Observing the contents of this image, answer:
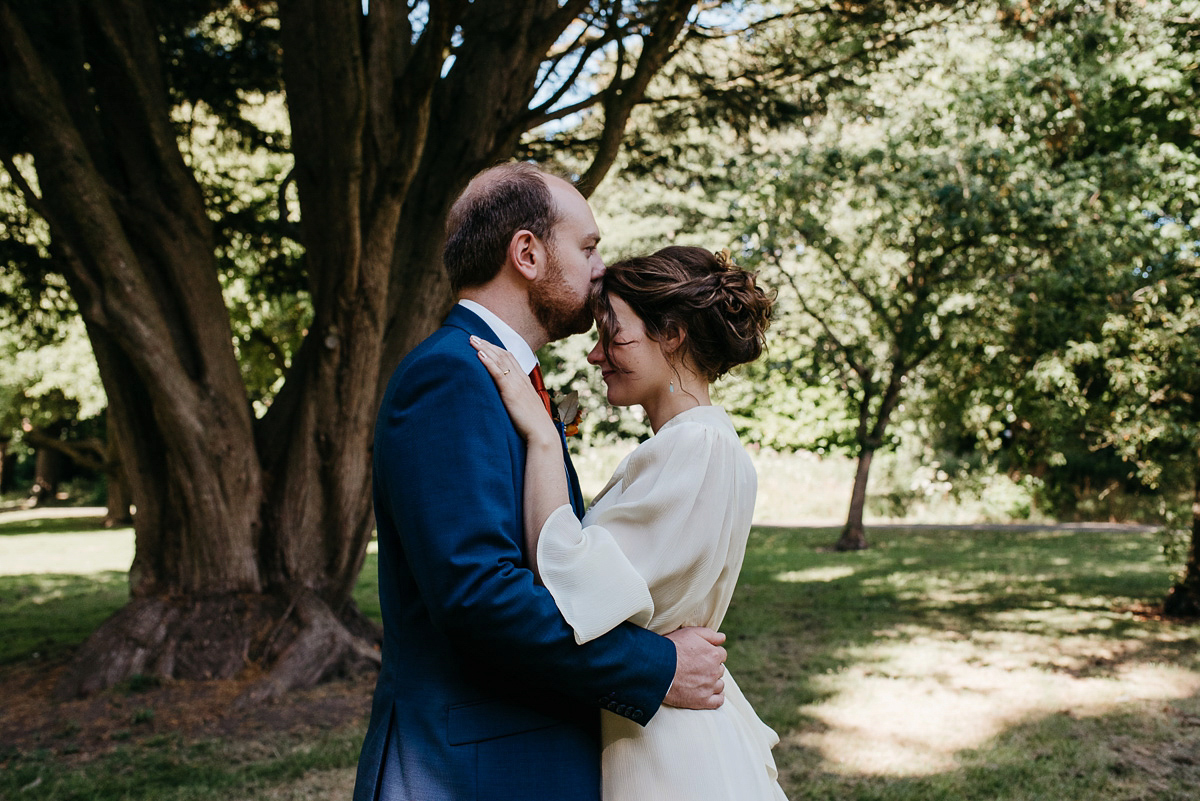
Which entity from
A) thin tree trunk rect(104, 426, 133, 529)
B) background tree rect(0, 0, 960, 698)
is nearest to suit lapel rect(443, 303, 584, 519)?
background tree rect(0, 0, 960, 698)

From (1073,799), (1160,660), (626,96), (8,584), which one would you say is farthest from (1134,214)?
(8,584)

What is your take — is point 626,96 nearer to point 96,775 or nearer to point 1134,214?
point 96,775

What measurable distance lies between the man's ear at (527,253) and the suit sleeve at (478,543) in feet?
0.95

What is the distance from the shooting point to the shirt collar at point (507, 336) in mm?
2020

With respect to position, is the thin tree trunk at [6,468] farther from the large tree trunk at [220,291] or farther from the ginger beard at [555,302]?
the ginger beard at [555,302]

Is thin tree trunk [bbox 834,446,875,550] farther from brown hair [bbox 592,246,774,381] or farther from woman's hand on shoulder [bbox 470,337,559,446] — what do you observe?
woman's hand on shoulder [bbox 470,337,559,446]

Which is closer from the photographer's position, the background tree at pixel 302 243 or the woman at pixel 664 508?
the woman at pixel 664 508

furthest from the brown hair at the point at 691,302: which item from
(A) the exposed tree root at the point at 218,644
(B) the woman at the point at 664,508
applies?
(A) the exposed tree root at the point at 218,644

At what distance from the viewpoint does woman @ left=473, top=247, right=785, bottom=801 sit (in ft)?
5.88

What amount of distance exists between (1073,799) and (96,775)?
529 cm

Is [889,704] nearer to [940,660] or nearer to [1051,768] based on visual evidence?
[1051,768]

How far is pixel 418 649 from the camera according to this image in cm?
184

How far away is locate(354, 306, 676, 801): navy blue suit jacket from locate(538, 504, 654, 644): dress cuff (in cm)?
3

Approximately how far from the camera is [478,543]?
1.66m
